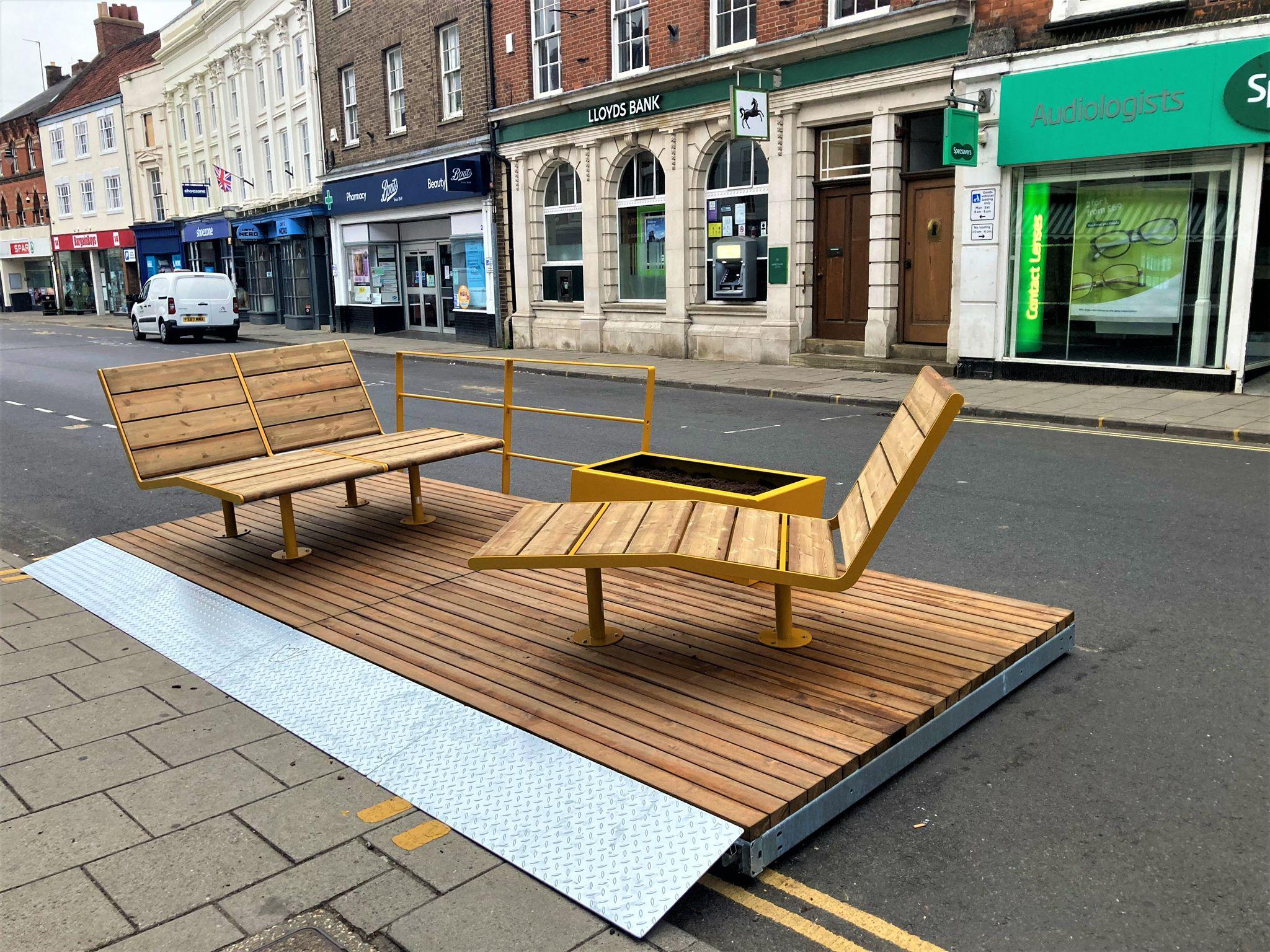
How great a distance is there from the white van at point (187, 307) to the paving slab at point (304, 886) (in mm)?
27450

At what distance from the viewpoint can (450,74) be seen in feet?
83.8

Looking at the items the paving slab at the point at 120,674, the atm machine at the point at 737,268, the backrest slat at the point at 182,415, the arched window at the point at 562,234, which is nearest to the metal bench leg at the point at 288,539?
the backrest slat at the point at 182,415

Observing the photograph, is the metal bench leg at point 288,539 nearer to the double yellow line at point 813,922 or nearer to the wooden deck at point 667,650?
the wooden deck at point 667,650

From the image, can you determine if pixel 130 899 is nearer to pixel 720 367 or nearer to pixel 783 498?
pixel 783 498

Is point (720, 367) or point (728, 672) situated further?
point (720, 367)

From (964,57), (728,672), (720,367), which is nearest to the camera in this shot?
(728,672)

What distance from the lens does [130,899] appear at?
2.80 m

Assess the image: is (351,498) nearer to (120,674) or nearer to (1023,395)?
(120,674)

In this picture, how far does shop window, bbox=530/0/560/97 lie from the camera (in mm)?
22219

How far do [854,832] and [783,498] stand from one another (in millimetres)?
2142

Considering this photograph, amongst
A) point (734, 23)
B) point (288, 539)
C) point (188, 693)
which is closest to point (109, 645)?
point (188, 693)

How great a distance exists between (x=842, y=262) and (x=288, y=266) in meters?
23.3

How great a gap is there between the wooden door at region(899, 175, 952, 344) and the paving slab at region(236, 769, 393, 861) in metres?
13.8

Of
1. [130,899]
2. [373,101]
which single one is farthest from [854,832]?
[373,101]
